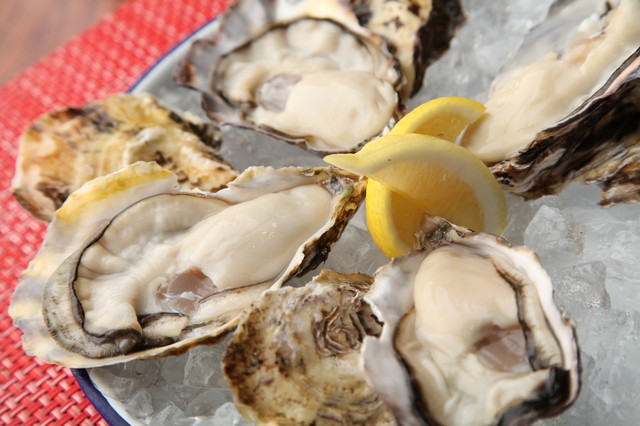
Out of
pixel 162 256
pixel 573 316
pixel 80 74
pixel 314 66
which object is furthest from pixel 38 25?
pixel 573 316

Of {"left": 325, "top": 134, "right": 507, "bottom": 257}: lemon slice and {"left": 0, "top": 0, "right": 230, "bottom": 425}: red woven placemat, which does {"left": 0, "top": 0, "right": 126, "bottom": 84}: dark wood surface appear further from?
{"left": 325, "top": 134, "right": 507, "bottom": 257}: lemon slice

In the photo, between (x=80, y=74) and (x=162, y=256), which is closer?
(x=162, y=256)

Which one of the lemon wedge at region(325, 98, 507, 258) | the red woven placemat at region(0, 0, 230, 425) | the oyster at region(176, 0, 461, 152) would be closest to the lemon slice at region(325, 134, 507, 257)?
the lemon wedge at region(325, 98, 507, 258)

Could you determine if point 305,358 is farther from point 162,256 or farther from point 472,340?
point 162,256

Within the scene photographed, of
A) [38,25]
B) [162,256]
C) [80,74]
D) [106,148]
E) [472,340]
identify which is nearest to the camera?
[472,340]

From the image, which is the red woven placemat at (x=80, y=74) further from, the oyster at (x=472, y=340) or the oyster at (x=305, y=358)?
the oyster at (x=472, y=340)
